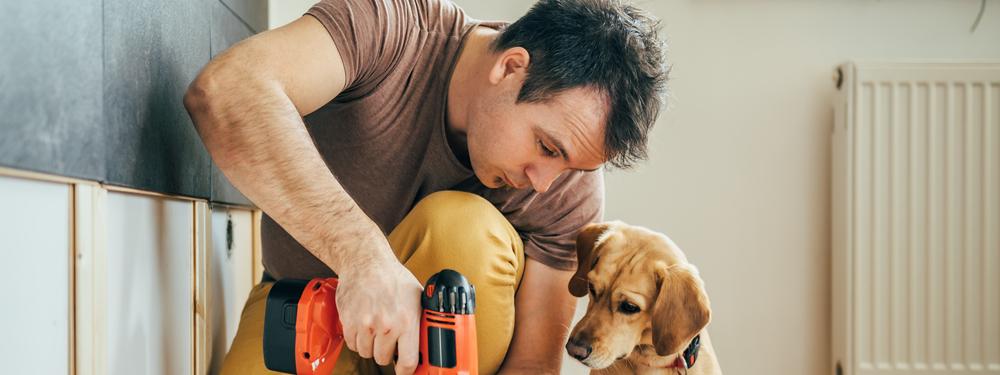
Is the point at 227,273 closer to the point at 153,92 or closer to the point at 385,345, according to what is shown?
the point at 153,92

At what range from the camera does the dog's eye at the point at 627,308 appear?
1.27 meters

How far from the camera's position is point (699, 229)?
84.4 inches

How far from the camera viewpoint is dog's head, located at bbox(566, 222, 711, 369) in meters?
1.20

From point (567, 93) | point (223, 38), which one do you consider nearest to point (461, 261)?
point (567, 93)

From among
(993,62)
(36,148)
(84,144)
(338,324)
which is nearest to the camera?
(36,148)

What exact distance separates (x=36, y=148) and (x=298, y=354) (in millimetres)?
365

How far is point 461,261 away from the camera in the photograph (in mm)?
1153

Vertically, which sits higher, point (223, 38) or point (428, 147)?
point (223, 38)

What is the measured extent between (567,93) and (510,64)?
97 mm

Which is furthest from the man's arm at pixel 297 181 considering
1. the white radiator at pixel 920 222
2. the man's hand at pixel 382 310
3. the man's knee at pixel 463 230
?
the white radiator at pixel 920 222

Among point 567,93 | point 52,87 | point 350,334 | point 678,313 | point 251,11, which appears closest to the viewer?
point 52,87

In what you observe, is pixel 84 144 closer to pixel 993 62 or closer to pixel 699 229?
pixel 699 229

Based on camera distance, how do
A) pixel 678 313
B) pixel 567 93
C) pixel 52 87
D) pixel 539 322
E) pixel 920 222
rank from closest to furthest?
pixel 52 87 → pixel 567 93 → pixel 678 313 → pixel 539 322 → pixel 920 222

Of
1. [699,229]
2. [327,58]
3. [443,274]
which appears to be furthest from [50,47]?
[699,229]
